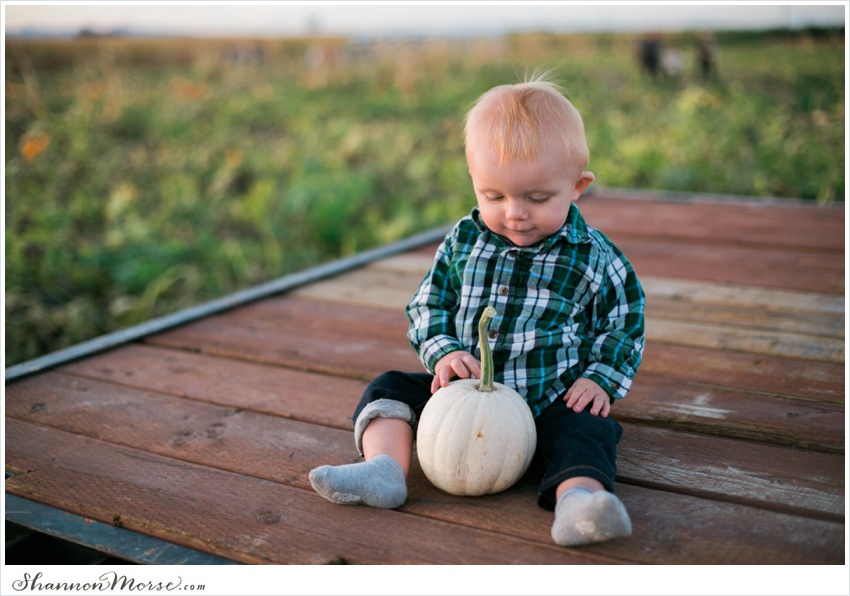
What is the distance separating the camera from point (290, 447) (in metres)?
1.98

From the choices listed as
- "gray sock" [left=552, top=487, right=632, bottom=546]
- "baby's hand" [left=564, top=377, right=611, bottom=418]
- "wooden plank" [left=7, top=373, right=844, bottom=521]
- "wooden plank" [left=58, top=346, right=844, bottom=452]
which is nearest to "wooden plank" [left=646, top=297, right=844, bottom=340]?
"wooden plank" [left=58, top=346, right=844, bottom=452]

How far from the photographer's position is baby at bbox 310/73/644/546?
1.69 metres

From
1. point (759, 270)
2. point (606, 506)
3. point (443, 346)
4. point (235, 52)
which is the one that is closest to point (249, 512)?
point (443, 346)

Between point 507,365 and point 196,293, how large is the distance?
2.55 m

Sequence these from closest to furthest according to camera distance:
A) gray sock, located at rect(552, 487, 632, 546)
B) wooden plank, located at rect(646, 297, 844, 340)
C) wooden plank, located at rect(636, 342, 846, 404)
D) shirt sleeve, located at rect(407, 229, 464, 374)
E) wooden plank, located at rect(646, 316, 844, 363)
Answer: gray sock, located at rect(552, 487, 632, 546) → shirt sleeve, located at rect(407, 229, 464, 374) → wooden plank, located at rect(636, 342, 846, 404) → wooden plank, located at rect(646, 316, 844, 363) → wooden plank, located at rect(646, 297, 844, 340)

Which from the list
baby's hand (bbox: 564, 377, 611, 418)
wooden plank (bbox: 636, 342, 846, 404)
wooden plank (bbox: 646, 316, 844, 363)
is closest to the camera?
baby's hand (bbox: 564, 377, 611, 418)

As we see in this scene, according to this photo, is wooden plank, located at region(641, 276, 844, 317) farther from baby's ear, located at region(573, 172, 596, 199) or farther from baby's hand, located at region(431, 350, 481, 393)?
baby's hand, located at region(431, 350, 481, 393)

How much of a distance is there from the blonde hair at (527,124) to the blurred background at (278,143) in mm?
721

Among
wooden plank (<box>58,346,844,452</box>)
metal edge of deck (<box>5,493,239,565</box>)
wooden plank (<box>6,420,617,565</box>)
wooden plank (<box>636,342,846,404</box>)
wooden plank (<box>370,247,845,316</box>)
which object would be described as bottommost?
metal edge of deck (<box>5,493,239,565</box>)

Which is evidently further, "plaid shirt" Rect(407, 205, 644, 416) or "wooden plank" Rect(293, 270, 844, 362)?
"wooden plank" Rect(293, 270, 844, 362)

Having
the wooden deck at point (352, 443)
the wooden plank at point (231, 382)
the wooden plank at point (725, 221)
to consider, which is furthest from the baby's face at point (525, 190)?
the wooden plank at point (725, 221)

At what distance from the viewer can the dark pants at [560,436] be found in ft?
5.32

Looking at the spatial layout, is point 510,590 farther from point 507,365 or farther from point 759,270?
point 759,270

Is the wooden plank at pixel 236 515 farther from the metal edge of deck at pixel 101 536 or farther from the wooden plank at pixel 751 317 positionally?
the wooden plank at pixel 751 317
